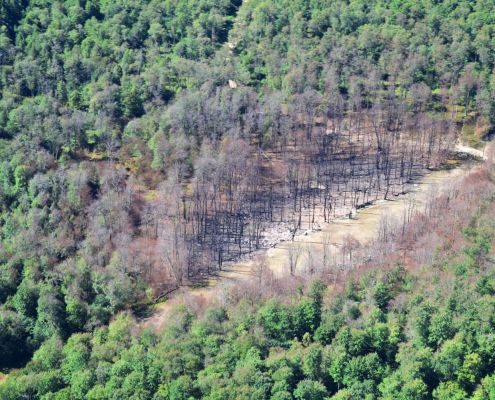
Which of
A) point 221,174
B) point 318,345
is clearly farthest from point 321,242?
point 318,345

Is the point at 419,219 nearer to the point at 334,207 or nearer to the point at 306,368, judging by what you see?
the point at 334,207

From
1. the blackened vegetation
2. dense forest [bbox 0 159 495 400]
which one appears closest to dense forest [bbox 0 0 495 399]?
dense forest [bbox 0 159 495 400]

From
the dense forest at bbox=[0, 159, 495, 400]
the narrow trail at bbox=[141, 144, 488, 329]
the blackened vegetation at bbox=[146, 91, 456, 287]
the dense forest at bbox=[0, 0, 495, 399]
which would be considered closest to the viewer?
the dense forest at bbox=[0, 159, 495, 400]

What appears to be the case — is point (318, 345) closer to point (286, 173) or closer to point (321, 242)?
point (321, 242)

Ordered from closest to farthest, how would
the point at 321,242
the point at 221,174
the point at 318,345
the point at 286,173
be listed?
the point at 318,345 → the point at 321,242 → the point at 221,174 → the point at 286,173

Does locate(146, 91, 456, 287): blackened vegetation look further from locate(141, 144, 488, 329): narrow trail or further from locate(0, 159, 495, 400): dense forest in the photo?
locate(0, 159, 495, 400): dense forest

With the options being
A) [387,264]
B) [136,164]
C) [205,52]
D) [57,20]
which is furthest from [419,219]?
[57,20]
